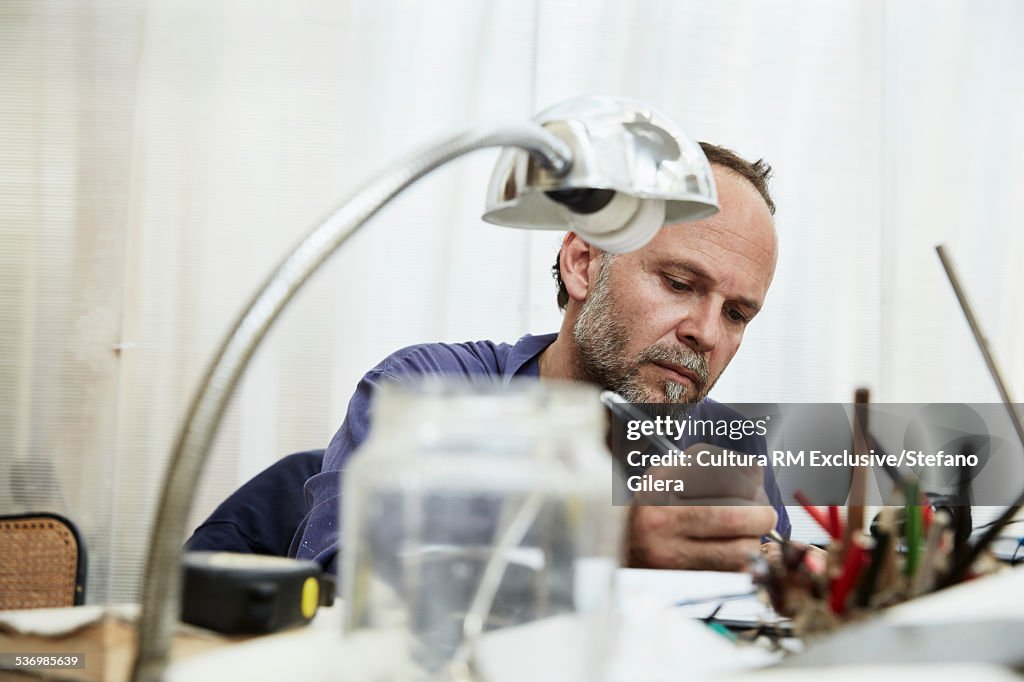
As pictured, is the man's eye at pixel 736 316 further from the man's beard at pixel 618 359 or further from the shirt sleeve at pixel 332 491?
the shirt sleeve at pixel 332 491

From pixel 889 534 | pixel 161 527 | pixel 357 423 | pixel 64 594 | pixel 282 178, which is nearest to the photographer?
pixel 161 527

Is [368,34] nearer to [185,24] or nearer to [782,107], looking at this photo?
[185,24]

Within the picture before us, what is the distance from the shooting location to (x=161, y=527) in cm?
35

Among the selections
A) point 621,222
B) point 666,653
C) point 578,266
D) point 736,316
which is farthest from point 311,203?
point 666,653

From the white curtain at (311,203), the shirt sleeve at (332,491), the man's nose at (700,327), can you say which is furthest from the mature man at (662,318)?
the white curtain at (311,203)

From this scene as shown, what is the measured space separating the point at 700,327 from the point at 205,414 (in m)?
1.13

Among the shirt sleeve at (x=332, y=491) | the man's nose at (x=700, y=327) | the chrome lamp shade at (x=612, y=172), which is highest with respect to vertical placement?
the chrome lamp shade at (x=612, y=172)

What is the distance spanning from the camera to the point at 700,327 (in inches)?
55.2

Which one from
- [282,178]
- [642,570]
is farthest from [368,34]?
[642,570]

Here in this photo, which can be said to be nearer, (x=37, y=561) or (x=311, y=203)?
(x=37, y=561)

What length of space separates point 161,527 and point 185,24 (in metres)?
1.90

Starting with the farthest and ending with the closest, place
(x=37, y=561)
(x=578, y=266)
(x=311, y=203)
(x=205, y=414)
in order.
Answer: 1. (x=311, y=203)
2. (x=578, y=266)
3. (x=37, y=561)
4. (x=205, y=414)

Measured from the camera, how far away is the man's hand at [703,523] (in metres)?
0.74

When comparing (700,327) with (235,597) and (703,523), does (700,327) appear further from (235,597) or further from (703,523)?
(235,597)
